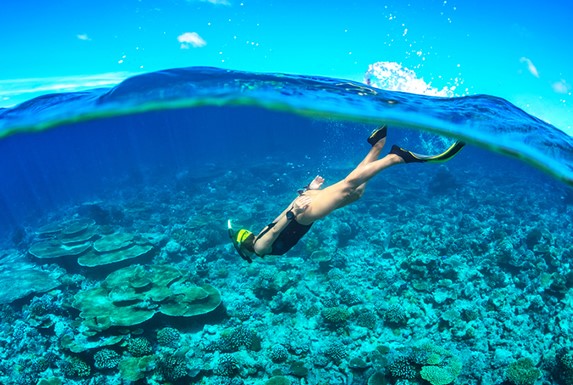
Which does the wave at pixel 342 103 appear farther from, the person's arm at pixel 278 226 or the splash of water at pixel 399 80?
the person's arm at pixel 278 226

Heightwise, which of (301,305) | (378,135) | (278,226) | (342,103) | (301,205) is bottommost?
Answer: (301,305)

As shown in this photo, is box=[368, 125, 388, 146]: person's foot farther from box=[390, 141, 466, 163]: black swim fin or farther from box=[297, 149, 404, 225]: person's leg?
box=[297, 149, 404, 225]: person's leg

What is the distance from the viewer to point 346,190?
5113mm

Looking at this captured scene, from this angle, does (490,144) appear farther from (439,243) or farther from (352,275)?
(352,275)

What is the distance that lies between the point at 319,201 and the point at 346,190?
468 millimetres

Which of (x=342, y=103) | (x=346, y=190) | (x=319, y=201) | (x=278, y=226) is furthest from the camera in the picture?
(x=342, y=103)

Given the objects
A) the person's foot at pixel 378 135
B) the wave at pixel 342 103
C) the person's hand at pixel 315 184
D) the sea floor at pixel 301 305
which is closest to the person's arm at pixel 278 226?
the person's hand at pixel 315 184

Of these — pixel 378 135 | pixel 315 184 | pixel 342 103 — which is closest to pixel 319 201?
pixel 315 184

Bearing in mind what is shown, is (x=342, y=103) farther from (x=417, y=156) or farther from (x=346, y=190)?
(x=346, y=190)

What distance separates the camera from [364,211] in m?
17.0

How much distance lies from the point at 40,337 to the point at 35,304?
3.80 ft

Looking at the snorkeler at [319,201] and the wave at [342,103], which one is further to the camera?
the wave at [342,103]

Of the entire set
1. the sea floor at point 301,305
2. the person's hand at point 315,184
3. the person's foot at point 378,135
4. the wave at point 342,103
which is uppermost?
the wave at point 342,103

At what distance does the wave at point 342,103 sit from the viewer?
394 inches
